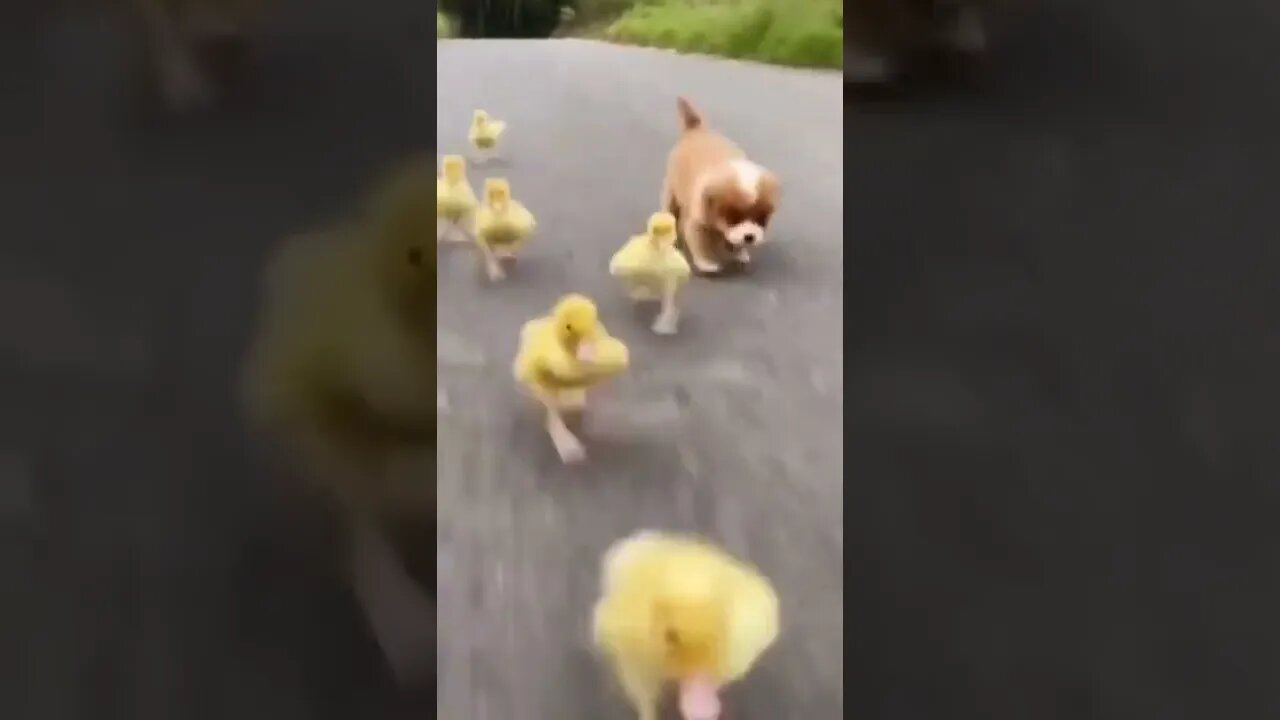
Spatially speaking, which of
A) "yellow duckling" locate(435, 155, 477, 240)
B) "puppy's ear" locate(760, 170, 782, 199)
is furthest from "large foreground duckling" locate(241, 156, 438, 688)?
"puppy's ear" locate(760, 170, 782, 199)

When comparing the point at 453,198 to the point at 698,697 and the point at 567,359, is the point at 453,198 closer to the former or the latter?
the point at 567,359

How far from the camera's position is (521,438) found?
0.42 m

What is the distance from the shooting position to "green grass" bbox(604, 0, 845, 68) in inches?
16.5

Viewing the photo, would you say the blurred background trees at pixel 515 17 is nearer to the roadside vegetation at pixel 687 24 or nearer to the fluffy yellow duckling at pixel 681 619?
the roadside vegetation at pixel 687 24

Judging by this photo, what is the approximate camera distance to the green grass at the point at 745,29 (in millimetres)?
419

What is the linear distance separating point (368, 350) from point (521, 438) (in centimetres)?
6

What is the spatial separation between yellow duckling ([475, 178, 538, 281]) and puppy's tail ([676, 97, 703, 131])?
0.20 ft

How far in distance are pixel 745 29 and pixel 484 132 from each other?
9 cm

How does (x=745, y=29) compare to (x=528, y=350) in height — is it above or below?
above

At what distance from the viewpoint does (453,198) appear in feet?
1.38

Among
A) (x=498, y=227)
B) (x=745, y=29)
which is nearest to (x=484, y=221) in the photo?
(x=498, y=227)
